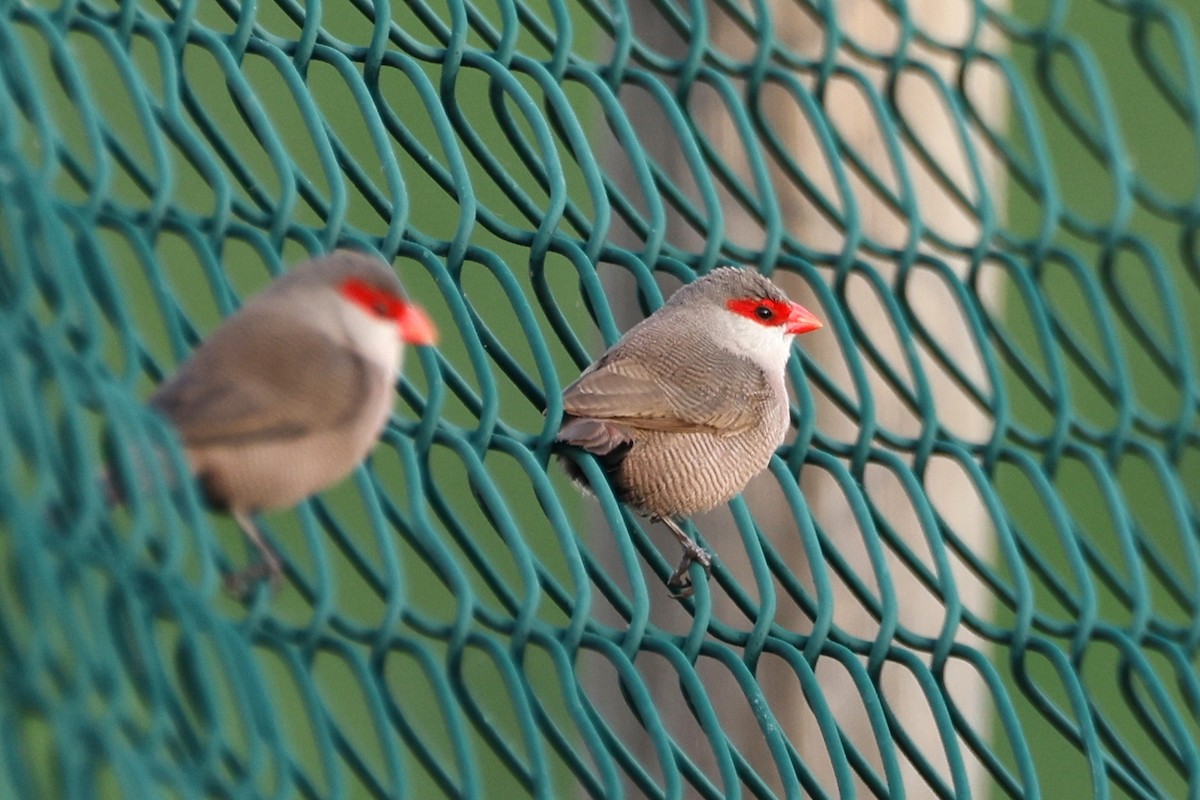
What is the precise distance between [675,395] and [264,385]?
174cm

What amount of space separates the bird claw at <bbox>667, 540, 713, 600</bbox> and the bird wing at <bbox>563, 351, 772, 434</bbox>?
30 cm

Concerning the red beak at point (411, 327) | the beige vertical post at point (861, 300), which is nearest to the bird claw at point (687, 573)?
the beige vertical post at point (861, 300)

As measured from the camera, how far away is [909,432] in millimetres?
4176

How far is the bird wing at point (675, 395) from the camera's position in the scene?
3.90m

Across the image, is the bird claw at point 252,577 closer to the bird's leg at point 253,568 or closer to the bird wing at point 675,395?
the bird's leg at point 253,568

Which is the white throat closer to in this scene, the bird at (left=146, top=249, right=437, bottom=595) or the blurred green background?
the bird at (left=146, top=249, right=437, bottom=595)

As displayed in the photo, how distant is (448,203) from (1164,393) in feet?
13.8

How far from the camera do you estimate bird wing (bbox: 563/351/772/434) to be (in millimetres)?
3900

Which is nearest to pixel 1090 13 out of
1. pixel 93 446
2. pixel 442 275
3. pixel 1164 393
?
pixel 1164 393

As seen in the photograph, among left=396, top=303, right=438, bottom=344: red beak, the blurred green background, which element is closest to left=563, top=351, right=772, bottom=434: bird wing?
left=396, top=303, right=438, bottom=344: red beak

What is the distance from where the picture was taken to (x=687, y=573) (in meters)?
3.87

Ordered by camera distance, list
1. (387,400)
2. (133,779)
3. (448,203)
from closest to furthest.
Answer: (133,779) < (387,400) < (448,203)

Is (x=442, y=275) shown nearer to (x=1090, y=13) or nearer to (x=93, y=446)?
(x=93, y=446)

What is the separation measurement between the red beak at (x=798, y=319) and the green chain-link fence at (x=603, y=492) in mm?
67
